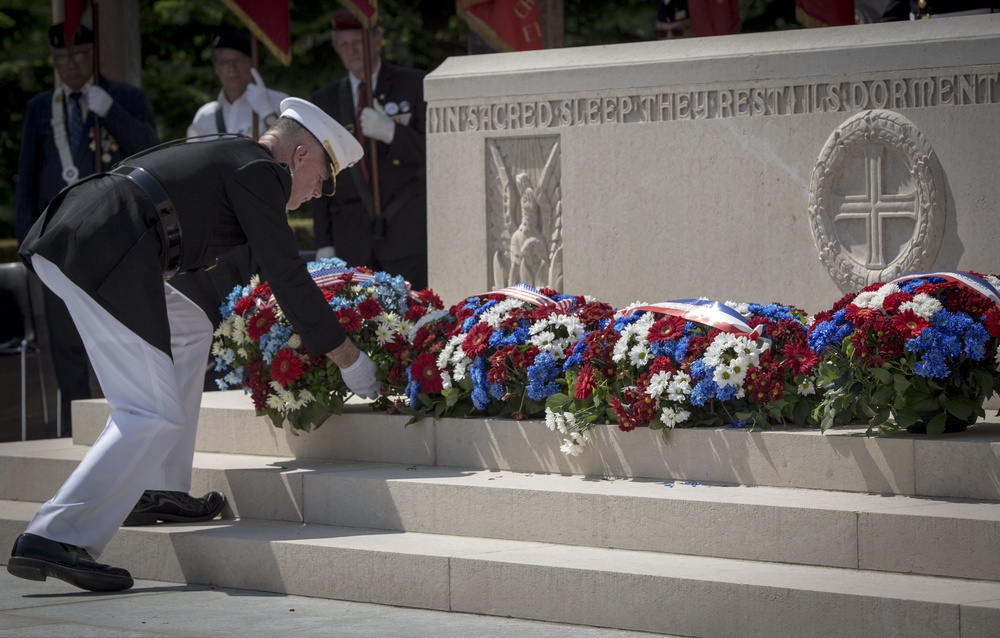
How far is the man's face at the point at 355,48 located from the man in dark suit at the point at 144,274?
4.03 m

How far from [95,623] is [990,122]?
4.31 meters

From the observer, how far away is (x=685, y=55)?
771cm

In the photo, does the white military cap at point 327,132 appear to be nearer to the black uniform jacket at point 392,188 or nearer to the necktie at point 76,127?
the black uniform jacket at point 392,188

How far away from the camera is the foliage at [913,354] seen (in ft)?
17.7

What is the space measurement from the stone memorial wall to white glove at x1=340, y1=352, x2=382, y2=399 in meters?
1.77

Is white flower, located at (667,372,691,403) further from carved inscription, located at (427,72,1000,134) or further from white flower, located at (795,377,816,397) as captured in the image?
carved inscription, located at (427,72,1000,134)

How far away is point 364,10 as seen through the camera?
10.2 metres

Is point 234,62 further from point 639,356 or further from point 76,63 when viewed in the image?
point 639,356

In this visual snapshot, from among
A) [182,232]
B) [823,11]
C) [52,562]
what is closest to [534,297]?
[182,232]

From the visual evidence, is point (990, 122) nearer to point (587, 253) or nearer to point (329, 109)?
point (587, 253)

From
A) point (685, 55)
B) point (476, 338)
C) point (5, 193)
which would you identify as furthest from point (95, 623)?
point (5, 193)

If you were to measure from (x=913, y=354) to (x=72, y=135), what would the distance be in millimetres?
7473

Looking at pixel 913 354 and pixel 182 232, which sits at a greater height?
pixel 182 232

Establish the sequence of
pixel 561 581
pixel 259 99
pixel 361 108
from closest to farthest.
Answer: pixel 561 581
pixel 361 108
pixel 259 99
